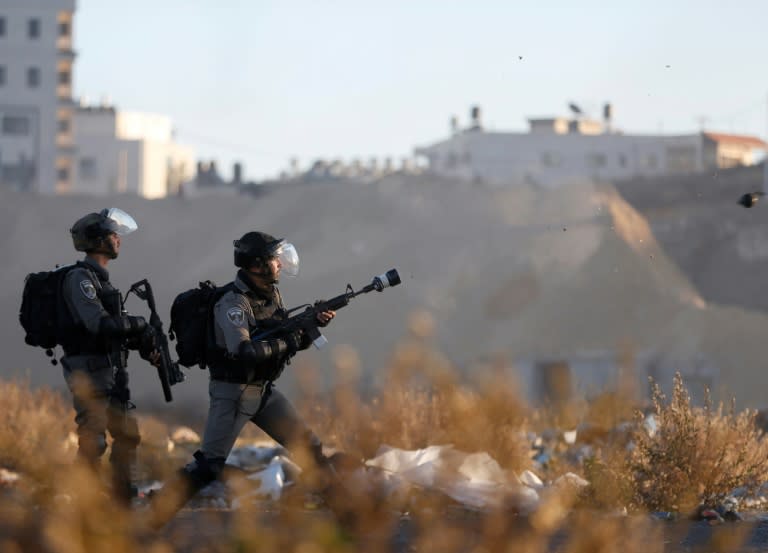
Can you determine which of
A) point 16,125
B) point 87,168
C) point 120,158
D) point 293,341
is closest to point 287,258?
point 293,341

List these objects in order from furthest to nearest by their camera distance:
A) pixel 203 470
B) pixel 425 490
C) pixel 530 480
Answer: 1. pixel 530 480
2. pixel 425 490
3. pixel 203 470

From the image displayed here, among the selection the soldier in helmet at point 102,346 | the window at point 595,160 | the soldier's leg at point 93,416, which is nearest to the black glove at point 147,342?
the soldier in helmet at point 102,346

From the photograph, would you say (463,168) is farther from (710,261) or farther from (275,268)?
(275,268)

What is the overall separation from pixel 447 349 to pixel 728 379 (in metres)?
6.15

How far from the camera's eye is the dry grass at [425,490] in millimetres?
5191

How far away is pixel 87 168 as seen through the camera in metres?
87.9

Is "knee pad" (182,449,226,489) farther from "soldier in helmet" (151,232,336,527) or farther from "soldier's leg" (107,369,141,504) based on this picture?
"soldier's leg" (107,369,141,504)

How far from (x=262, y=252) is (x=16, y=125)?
76769 millimetres

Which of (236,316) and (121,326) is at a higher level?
(236,316)

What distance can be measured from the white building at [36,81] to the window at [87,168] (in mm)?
2490

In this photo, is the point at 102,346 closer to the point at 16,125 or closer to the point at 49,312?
the point at 49,312

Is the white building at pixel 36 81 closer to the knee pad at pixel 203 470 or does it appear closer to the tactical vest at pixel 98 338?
the tactical vest at pixel 98 338

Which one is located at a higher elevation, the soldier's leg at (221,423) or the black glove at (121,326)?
the black glove at (121,326)

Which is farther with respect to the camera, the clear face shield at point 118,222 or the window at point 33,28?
the window at point 33,28
